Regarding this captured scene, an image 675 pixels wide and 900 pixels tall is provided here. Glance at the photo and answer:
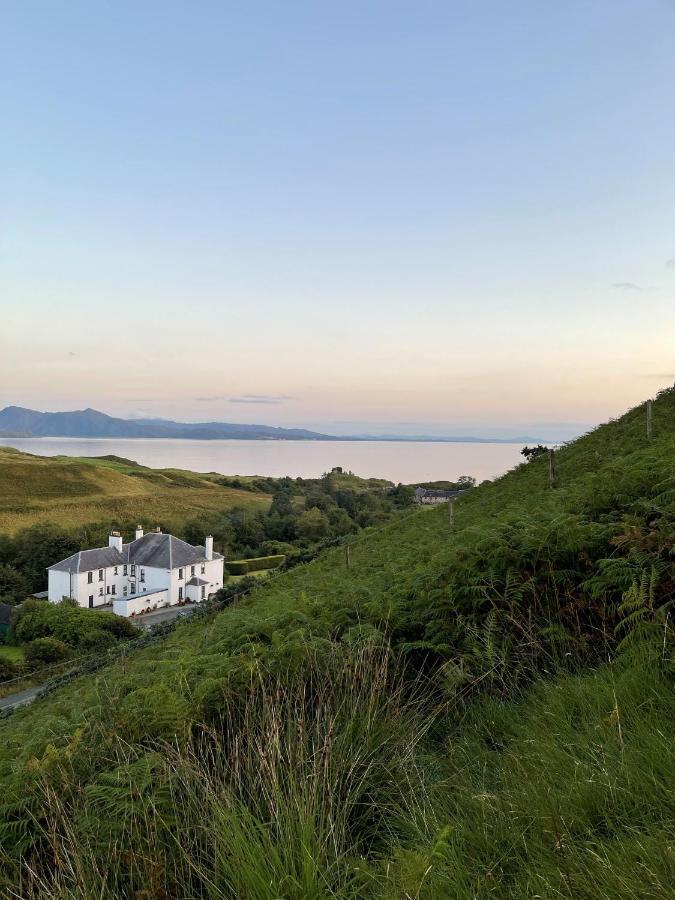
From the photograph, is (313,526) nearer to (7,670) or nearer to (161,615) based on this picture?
(161,615)

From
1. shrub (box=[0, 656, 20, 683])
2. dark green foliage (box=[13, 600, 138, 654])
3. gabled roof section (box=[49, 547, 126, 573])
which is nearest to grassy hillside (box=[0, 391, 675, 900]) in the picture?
shrub (box=[0, 656, 20, 683])

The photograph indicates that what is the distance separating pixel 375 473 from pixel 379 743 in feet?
486

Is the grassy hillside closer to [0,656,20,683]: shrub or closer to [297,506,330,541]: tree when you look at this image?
[0,656,20,683]: shrub

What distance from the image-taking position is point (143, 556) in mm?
61188

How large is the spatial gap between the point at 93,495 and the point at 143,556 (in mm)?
59142

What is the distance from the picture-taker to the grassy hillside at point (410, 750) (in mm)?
2186

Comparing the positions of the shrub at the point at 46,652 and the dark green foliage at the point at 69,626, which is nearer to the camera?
the shrub at the point at 46,652

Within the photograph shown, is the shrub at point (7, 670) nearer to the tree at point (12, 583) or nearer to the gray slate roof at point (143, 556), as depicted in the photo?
the gray slate roof at point (143, 556)

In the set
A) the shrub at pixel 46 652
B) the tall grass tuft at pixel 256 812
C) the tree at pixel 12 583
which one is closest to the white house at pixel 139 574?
the tree at pixel 12 583

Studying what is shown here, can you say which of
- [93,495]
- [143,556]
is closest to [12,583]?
[143,556]

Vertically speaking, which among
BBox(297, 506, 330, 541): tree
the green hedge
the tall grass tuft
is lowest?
the green hedge

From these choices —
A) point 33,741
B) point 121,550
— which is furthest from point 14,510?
point 33,741

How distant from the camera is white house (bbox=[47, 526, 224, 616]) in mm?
57312

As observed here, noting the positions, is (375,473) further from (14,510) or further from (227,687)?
(227,687)
